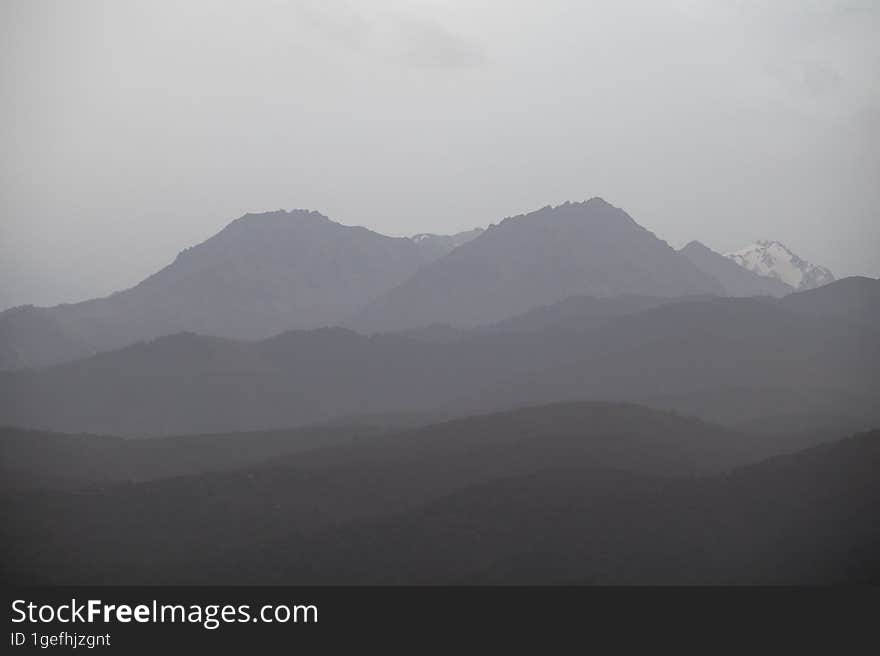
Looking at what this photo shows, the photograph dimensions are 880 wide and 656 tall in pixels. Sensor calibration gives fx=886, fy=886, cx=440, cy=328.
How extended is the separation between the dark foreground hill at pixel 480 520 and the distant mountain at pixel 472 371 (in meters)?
31.6

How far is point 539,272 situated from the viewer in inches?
5615

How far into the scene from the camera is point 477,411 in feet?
265

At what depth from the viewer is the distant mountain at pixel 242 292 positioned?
14325 centimetres

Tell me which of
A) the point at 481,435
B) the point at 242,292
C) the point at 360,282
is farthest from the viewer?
the point at 360,282

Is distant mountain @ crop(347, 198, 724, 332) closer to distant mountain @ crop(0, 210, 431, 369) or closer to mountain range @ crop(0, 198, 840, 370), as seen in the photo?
mountain range @ crop(0, 198, 840, 370)

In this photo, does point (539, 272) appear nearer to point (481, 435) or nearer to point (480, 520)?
point (481, 435)

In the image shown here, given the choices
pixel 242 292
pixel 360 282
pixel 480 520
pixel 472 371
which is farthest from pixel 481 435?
pixel 242 292

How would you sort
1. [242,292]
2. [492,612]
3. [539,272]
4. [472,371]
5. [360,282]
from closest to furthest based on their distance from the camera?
[492,612] → [472,371] → [539,272] → [242,292] → [360,282]

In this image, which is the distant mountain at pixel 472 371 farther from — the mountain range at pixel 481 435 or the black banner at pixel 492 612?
the black banner at pixel 492 612

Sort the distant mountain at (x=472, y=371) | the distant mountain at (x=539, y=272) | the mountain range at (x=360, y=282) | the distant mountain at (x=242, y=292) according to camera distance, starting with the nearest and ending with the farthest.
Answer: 1. the distant mountain at (x=472, y=371)
2. the distant mountain at (x=539, y=272)
3. the mountain range at (x=360, y=282)
4. the distant mountain at (x=242, y=292)

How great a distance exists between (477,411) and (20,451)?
37.7 m

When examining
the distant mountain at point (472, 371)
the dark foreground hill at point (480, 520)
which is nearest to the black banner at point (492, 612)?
the dark foreground hill at point (480, 520)

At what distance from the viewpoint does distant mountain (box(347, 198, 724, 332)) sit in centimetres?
13762

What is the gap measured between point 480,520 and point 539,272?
341 feet
